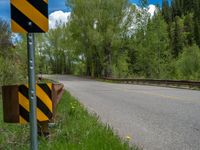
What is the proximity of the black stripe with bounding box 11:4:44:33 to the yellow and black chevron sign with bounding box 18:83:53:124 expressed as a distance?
0.69 meters

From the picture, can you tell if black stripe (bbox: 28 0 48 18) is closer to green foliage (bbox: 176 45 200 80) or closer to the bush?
the bush

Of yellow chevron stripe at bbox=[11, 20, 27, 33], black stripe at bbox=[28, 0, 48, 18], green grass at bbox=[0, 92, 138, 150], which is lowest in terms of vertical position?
green grass at bbox=[0, 92, 138, 150]

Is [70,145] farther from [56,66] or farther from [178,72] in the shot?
[56,66]

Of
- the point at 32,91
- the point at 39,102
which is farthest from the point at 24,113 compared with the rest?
the point at 32,91

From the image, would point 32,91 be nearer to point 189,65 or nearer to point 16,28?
point 16,28

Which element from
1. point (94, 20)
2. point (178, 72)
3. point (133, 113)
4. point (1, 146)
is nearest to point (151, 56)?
point (178, 72)

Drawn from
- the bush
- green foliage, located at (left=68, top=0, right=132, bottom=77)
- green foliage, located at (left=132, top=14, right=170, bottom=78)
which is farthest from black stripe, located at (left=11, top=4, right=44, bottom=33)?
green foliage, located at (left=132, top=14, right=170, bottom=78)

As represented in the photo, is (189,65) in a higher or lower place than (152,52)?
lower

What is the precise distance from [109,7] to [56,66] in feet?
190

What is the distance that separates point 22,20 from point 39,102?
3.05 ft

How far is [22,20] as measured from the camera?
3.91 m

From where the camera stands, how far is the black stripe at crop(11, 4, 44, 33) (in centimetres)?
389

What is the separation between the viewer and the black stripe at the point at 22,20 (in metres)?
3.89

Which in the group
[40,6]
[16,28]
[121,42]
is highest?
[121,42]
